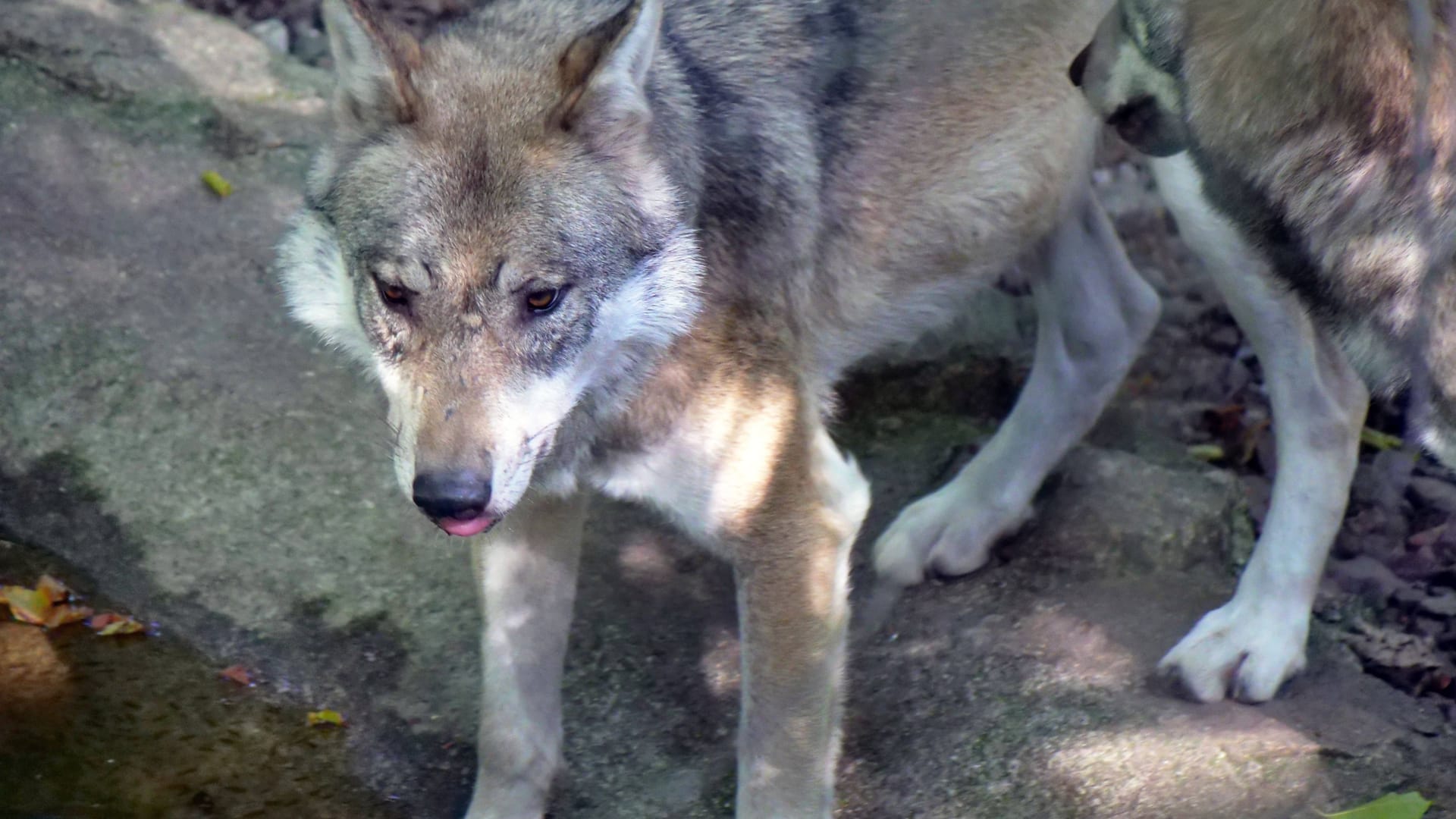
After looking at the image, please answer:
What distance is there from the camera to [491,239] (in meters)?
2.75

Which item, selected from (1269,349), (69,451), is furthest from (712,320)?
(69,451)

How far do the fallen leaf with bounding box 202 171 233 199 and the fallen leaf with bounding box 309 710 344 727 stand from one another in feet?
7.58

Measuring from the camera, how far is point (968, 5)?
379 centimetres

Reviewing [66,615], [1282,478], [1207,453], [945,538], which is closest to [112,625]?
[66,615]

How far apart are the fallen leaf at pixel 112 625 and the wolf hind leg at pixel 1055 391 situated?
212 cm

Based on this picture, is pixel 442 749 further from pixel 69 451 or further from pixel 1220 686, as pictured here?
pixel 1220 686

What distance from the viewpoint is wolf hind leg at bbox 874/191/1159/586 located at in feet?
14.5

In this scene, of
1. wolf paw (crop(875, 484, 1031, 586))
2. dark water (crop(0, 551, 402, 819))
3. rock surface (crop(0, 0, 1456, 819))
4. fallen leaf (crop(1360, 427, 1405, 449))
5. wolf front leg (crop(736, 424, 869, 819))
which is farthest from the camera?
fallen leaf (crop(1360, 427, 1405, 449))

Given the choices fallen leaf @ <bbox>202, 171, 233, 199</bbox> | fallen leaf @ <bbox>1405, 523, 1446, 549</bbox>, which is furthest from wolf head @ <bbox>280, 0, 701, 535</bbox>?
fallen leaf @ <bbox>1405, 523, 1446, 549</bbox>

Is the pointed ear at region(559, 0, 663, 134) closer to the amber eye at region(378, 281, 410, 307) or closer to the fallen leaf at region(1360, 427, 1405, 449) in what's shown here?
the amber eye at region(378, 281, 410, 307)

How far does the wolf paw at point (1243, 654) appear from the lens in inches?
149

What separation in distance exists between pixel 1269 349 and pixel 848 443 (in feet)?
5.07

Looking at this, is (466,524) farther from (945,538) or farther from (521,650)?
(945,538)

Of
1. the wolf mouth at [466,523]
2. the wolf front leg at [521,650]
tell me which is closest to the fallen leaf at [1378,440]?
the wolf front leg at [521,650]
